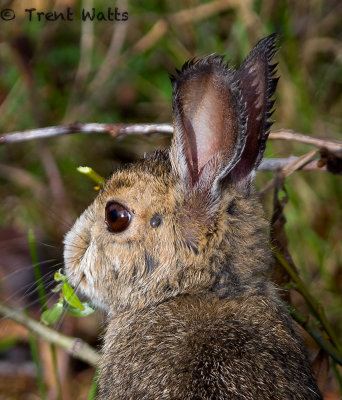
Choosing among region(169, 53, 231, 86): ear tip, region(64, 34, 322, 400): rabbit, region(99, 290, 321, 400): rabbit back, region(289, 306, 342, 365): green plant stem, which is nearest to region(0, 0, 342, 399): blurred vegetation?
region(289, 306, 342, 365): green plant stem

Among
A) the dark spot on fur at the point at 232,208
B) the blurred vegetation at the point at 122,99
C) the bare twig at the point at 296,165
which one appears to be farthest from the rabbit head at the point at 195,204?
the blurred vegetation at the point at 122,99

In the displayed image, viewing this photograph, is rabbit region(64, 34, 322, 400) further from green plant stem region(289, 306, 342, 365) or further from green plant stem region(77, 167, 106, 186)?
green plant stem region(289, 306, 342, 365)

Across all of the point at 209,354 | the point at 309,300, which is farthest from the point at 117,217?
the point at 309,300

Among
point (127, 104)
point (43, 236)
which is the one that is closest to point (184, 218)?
point (43, 236)

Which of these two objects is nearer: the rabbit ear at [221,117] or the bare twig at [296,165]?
the rabbit ear at [221,117]

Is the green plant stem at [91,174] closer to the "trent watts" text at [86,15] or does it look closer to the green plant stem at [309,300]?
the green plant stem at [309,300]
